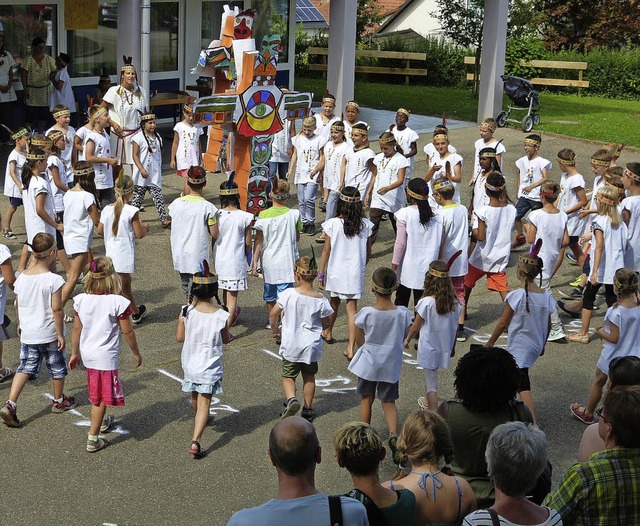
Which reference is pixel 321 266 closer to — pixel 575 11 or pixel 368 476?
pixel 368 476

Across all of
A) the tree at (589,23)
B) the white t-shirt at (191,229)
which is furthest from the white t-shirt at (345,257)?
the tree at (589,23)

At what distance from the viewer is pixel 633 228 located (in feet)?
37.7

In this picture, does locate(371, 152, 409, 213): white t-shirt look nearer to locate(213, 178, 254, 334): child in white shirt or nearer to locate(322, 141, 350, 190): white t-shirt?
locate(322, 141, 350, 190): white t-shirt

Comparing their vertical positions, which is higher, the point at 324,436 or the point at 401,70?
the point at 401,70

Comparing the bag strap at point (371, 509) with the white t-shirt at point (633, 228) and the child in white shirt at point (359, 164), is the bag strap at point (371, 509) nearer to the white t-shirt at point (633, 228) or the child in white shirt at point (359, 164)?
the white t-shirt at point (633, 228)

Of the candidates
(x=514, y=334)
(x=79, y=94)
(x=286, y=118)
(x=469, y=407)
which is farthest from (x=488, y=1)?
(x=469, y=407)

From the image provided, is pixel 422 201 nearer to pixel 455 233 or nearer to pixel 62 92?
pixel 455 233

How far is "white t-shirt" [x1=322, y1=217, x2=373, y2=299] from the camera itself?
1040 cm

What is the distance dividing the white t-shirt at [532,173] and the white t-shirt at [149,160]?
4.99m

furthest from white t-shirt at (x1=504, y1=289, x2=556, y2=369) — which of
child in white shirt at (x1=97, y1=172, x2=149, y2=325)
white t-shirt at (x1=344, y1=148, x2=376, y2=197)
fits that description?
white t-shirt at (x1=344, y1=148, x2=376, y2=197)

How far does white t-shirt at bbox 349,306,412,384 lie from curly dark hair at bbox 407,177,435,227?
2291 millimetres

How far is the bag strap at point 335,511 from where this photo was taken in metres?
4.42

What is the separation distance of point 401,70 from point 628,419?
100ft

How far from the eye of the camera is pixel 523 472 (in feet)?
15.5
